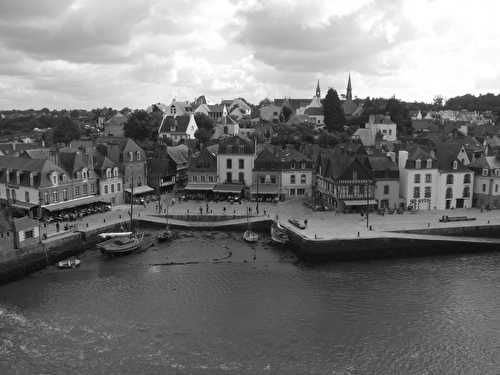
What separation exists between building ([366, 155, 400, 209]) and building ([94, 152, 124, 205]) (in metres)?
28.6

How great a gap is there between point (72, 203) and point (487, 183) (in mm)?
44913

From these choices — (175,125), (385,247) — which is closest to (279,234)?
(385,247)

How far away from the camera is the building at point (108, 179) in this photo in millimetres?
56822

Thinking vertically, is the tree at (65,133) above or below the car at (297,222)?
above

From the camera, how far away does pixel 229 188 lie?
6103cm

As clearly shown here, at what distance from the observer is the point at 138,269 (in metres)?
40.7

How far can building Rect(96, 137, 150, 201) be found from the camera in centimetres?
6012

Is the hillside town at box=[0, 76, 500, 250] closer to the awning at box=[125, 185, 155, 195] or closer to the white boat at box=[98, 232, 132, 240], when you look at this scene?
the awning at box=[125, 185, 155, 195]

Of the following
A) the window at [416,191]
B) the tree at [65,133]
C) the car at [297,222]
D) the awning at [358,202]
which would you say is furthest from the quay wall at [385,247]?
the tree at [65,133]

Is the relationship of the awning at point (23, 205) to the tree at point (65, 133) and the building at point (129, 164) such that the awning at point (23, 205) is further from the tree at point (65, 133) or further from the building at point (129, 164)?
the tree at point (65, 133)

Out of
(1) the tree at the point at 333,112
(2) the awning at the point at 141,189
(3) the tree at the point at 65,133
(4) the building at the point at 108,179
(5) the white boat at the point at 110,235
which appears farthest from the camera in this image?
(3) the tree at the point at 65,133

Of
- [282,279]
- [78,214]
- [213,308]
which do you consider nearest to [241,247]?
[282,279]

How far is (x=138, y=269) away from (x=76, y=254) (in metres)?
7.33

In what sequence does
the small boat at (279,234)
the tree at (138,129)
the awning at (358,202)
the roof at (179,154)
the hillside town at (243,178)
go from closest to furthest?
the small boat at (279,234)
the hillside town at (243,178)
the awning at (358,202)
the roof at (179,154)
the tree at (138,129)
